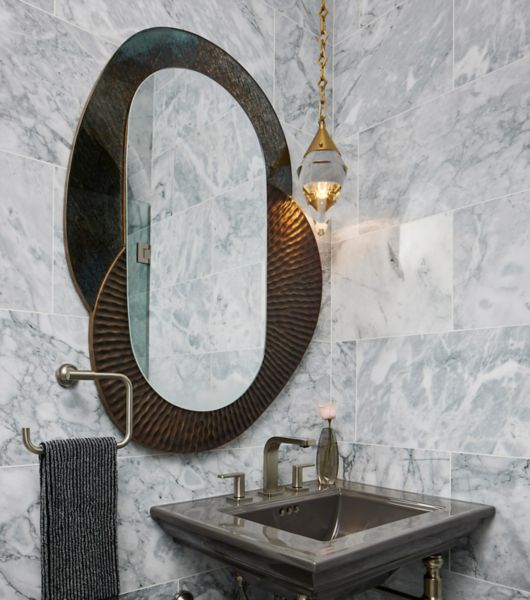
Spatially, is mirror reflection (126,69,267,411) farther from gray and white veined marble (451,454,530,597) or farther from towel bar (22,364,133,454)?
gray and white veined marble (451,454,530,597)

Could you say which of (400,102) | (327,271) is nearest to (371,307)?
(327,271)

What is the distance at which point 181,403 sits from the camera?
1472 millimetres

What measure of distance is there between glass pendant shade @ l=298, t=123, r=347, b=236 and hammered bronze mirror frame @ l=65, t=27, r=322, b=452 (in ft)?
0.65

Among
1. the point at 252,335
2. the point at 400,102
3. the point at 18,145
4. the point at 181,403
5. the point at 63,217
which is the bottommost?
the point at 181,403

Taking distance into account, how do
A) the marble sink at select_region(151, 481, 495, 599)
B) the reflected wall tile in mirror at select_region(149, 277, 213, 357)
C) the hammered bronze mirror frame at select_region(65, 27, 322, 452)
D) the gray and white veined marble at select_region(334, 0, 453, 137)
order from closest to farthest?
the marble sink at select_region(151, 481, 495, 599), the hammered bronze mirror frame at select_region(65, 27, 322, 452), the reflected wall tile in mirror at select_region(149, 277, 213, 357), the gray and white veined marble at select_region(334, 0, 453, 137)

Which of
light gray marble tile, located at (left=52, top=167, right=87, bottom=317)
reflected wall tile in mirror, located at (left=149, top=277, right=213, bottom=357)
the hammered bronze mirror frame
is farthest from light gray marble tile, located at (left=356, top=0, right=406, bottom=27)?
light gray marble tile, located at (left=52, top=167, right=87, bottom=317)

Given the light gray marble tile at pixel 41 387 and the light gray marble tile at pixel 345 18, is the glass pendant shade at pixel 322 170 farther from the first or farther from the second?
the light gray marble tile at pixel 41 387

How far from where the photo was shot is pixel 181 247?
4.92ft

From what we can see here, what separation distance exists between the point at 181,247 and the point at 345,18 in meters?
1.02

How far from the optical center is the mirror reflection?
142cm

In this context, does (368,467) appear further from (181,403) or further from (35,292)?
(35,292)

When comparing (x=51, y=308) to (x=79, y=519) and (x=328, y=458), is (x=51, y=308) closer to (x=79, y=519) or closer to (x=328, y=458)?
(x=79, y=519)

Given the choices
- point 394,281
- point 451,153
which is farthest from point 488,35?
point 394,281

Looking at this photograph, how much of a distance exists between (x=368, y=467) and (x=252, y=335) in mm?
533
